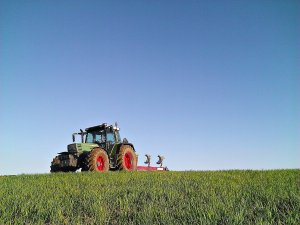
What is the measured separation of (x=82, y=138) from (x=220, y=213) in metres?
12.5

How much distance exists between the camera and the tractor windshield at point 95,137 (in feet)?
52.0

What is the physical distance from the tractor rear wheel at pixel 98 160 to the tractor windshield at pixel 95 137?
162cm

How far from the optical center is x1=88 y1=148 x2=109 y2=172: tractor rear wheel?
13.5m

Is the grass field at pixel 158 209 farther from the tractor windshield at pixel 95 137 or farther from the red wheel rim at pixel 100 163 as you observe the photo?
the tractor windshield at pixel 95 137

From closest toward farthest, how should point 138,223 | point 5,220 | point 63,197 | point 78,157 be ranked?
point 138,223 < point 5,220 < point 63,197 < point 78,157

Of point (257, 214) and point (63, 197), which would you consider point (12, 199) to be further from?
point (257, 214)

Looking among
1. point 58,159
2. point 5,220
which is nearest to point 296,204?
point 5,220

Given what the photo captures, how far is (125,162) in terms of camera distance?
622 inches

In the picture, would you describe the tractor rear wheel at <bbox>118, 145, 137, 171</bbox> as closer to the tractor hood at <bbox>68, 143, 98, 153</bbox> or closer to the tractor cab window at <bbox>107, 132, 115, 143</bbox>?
the tractor cab window at <bbox>107, 132, 115, 143</bbox>

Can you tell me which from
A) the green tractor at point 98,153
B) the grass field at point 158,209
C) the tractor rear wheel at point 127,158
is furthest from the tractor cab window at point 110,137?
the grass field at point 158,209

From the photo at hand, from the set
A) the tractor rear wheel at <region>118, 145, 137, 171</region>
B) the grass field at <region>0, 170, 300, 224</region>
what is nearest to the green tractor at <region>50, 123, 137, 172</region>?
the tractor rear wheel at <region>118, 145, 137, 171</region>

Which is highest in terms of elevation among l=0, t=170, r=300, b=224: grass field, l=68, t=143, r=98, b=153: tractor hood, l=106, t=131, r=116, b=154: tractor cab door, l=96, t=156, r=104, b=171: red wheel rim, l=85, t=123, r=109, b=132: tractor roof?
l=85, t=123, r=109, b=132: tractor roof

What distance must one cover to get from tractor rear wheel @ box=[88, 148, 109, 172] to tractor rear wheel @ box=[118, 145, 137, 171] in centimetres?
83

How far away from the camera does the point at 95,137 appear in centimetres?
1593
